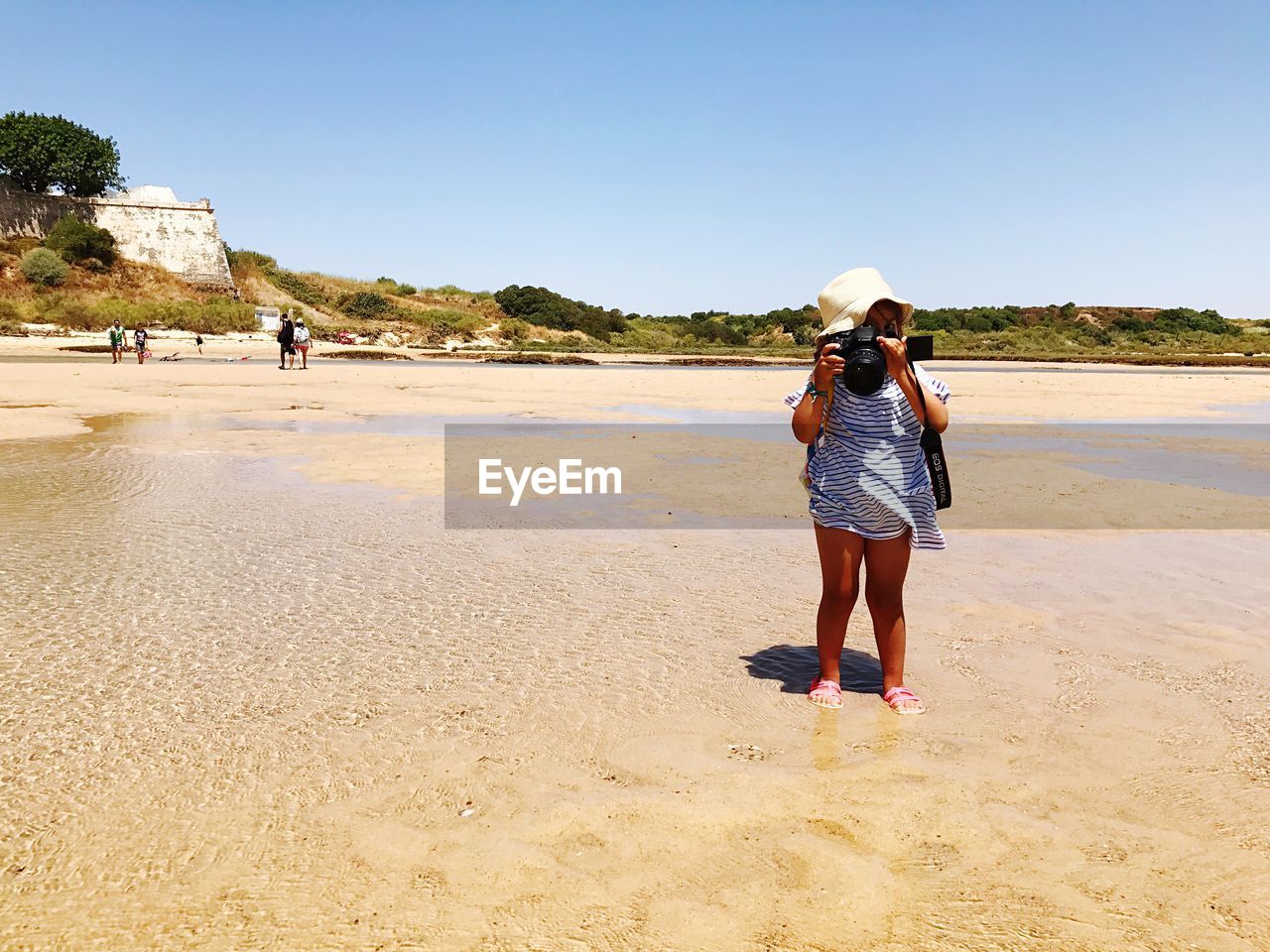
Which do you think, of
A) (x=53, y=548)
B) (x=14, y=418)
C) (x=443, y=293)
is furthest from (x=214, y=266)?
(x=53, y=548)

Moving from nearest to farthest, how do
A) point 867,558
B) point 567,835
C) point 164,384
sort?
point 567,835 → point 867,558 → point 164,384

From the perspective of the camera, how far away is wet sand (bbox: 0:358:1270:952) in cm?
224

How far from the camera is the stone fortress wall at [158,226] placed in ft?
187

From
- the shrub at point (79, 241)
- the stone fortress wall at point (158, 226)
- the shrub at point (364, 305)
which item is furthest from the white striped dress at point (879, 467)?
the stone fortress wall at point (158, 226)

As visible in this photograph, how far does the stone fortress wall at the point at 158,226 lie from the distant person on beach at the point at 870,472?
61.5m

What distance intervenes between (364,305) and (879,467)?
6152 cm

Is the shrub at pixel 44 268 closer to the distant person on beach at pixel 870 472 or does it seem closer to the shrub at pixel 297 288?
the shrub at pixel 297 288

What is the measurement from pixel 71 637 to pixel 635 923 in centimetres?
317

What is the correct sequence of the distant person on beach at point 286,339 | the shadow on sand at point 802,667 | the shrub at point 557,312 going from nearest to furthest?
the shadow on sand at point 802,667 < the distant person on beach at point 286,339 < the shrub at point 557,312

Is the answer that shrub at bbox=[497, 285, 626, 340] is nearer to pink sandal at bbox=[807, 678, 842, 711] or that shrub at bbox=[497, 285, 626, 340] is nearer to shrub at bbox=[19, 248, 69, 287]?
shrub at bbox=[19, 248, 69, 287]

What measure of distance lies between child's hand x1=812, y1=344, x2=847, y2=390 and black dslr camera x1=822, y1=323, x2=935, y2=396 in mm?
20

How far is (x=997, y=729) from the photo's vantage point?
132 inches

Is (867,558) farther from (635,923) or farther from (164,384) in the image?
(164,384)

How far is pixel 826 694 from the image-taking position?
11.9 feet
